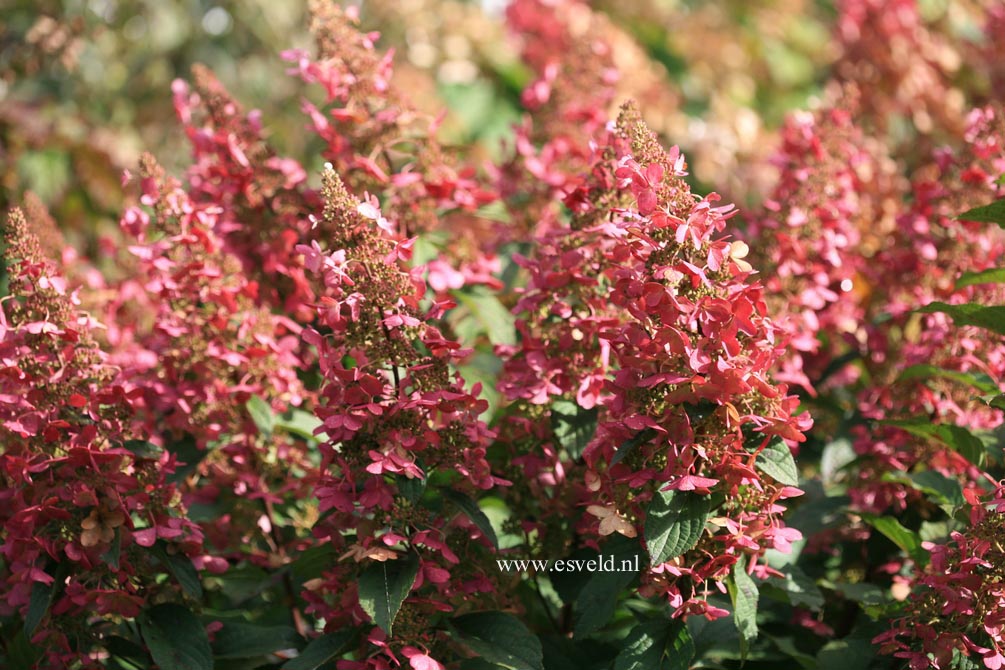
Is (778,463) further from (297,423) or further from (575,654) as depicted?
(297,423)

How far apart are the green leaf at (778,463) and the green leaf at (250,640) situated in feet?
2.45

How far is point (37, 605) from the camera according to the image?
1.43m

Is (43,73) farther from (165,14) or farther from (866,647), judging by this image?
(866,647)

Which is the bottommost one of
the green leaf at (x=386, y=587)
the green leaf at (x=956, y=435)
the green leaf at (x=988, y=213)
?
the green leaf at (x=386, y=587)

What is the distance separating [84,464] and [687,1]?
5.69 metres

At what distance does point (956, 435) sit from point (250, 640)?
3.60 ft

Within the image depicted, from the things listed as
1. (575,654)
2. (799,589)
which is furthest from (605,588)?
(799,589)

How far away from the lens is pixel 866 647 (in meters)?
1.52

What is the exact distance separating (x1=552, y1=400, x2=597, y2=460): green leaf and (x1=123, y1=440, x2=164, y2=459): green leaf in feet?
1.90

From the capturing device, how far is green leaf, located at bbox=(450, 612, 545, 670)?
4.54 feet

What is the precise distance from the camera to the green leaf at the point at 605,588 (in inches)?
55.0

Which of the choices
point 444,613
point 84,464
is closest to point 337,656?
point 444,613

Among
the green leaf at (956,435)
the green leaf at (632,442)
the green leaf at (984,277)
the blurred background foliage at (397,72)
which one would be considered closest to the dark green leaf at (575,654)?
the green leaf at (632,442)

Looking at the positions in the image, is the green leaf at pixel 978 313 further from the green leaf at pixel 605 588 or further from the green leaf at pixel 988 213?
the green leaf at pixel 605 588
